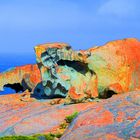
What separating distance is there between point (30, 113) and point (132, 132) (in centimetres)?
1455

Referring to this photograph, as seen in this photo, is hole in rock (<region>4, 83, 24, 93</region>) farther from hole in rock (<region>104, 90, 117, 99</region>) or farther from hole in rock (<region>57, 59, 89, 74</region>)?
hole in rock (<region>104, 90, 117, 99</region>)

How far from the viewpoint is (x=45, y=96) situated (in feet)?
119

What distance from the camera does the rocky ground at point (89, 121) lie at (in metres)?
15.4

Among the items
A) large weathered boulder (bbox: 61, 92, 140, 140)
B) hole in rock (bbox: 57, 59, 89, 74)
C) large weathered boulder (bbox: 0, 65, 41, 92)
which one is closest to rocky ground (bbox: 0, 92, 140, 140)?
large weathered boulder (bbox: 61, 92, 140, 140)

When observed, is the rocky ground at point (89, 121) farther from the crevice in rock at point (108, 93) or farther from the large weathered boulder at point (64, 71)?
the large weathered boulder at point (64, 71)

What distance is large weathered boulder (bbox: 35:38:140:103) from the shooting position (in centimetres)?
3422

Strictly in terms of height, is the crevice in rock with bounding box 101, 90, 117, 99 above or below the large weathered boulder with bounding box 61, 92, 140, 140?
above

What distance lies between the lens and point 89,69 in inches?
1371

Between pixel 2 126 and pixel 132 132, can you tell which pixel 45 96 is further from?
pixel 132 132

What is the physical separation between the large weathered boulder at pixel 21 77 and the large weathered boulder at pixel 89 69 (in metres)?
4.77

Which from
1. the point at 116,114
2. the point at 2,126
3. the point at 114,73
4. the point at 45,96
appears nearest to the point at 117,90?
the point at 114,73

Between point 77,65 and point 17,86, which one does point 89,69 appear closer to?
point 77,65

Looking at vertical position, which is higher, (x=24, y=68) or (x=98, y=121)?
(x=24, y=68)

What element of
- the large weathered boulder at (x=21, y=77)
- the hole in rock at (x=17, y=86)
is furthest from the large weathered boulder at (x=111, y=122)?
the hole in rock at (x=17, y=86)
